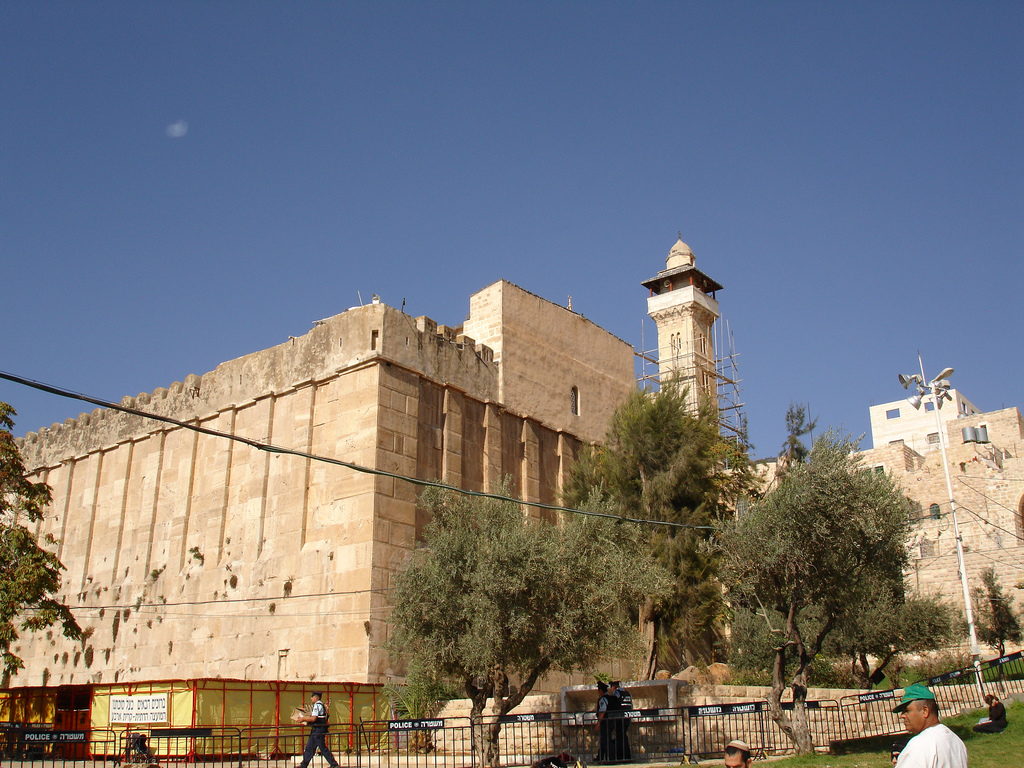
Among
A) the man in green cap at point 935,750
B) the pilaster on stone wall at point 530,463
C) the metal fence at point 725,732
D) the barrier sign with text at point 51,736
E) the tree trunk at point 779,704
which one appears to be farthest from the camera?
the pilaster on stone wall at point 530,463

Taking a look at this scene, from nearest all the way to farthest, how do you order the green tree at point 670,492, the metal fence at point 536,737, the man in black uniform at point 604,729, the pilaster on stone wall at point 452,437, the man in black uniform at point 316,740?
the man in black uniform at point 316,740 → the metal fence at point 536,737 → the man in black uniform at point 604,729 → the green tree at point 670,492 → the pilaster on stone wall at point 452,437

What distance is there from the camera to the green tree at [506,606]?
13.8 m

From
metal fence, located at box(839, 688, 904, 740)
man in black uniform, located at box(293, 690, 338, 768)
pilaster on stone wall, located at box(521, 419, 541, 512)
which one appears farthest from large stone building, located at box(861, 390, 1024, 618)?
man in black uniform, located at box(293, 690, 338, 768)

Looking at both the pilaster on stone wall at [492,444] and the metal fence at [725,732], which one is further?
the pilaster on stone wall at [492,444]

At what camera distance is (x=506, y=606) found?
14.0 meters

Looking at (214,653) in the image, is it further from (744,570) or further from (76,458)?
(744,570)

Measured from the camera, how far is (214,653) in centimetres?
2180

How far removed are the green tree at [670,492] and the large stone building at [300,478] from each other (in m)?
2.40

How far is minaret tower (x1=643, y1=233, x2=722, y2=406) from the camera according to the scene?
4384 centimetres

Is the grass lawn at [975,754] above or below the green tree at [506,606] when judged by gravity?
below

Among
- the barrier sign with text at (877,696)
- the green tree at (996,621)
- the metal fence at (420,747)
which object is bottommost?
the metal fence at (420,747)

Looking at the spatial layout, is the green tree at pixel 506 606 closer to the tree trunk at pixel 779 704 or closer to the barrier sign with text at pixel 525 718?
the barrier sign with text at pixel 525 718

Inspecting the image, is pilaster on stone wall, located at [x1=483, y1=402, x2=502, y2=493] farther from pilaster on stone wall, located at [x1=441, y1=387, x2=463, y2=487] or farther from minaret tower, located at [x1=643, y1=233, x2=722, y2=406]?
minaret tower, located at [x1=643, y1=233, x2=722, y2=406]

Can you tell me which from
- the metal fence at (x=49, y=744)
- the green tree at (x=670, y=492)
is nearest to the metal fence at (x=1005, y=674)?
the green tree at (x=670, y=492)
